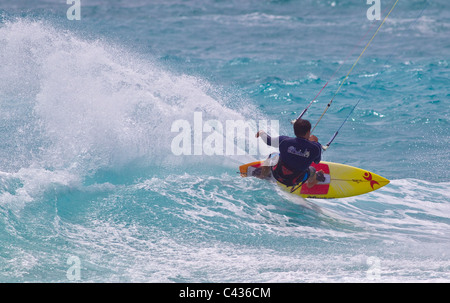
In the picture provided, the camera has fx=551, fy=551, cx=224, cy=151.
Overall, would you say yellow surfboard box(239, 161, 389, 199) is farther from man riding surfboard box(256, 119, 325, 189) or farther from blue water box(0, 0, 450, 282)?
man riding surfboard box(256, 119, 325, 189)

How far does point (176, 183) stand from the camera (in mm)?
7680

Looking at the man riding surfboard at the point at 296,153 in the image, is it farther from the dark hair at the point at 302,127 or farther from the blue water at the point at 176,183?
the blue water at the point at 176,183

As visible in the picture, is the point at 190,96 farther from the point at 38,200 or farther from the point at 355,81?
the point at 355,81

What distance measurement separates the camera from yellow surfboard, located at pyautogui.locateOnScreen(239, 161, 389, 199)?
7582mm

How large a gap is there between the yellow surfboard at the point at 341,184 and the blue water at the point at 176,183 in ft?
0.66

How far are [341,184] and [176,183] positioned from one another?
2289 mm

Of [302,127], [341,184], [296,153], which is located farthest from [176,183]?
[341,184]

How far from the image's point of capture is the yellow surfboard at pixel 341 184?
7.58 meters

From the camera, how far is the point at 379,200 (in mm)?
8031

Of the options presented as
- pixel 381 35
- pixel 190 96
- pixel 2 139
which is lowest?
pixel 2 139

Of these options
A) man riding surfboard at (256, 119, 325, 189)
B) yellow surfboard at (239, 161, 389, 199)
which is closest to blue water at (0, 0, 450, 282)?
yellow surfboard at (239, 161, 389, 199)

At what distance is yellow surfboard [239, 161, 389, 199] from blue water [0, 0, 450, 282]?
201 mm
